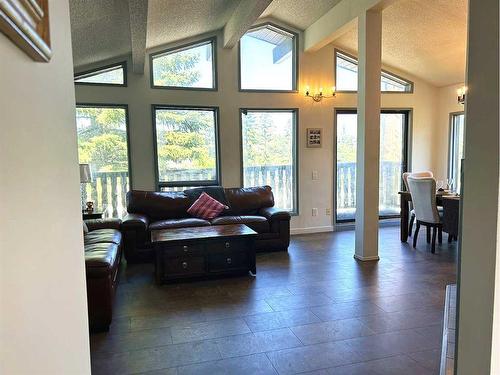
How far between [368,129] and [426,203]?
1496 mm

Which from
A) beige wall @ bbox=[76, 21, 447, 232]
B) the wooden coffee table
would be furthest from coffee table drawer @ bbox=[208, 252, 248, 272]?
beige wall @ bbox=[76, 21, 447, 232]

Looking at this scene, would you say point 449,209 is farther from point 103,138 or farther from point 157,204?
point 103,138

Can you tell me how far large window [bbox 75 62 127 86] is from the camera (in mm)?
5127

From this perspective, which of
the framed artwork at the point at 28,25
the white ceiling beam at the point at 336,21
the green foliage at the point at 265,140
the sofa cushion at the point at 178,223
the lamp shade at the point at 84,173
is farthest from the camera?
the green foliage at the point at 265,140

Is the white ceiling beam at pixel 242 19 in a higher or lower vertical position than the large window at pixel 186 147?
higher

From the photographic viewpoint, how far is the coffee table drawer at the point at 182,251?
12.5ft

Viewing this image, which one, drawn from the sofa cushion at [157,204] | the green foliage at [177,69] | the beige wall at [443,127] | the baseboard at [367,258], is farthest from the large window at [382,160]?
the sofa cushion at [157,204]

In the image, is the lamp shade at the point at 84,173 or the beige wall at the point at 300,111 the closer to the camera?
the lamp shade at the point at 84,173

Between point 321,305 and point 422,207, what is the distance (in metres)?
2.66

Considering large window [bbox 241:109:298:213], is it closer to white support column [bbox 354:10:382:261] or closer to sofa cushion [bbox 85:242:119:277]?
white support column [bbox 354:10:382:261]

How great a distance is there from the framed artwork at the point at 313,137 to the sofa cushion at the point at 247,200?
3.95ft

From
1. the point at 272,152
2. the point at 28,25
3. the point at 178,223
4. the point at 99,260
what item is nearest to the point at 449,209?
the point at 272,152

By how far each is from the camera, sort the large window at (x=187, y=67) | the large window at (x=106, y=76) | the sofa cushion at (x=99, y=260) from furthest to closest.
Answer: the large window at (x=187, y=67), the large window at (x=106, y=76), the sofa cushion at (x=99, y=260)

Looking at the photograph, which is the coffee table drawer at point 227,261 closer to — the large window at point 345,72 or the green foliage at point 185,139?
the green foliage at point 185,139
